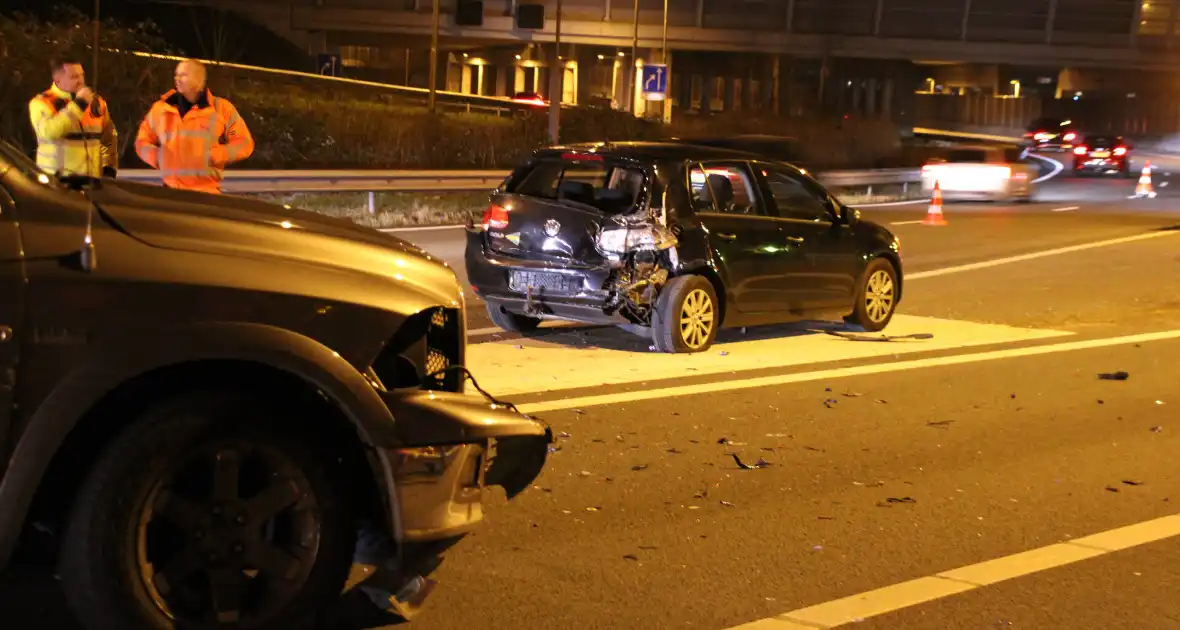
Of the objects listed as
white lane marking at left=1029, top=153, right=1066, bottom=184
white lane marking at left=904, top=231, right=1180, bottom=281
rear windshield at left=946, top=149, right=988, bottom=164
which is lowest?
white lane marking at left=1029, top=153, right=1066, bottom=184

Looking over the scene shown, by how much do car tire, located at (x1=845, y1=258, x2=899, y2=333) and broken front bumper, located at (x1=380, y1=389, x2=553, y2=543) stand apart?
25.8ft

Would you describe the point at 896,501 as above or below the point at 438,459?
below

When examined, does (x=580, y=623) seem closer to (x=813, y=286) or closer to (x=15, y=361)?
(x=15, y=361)

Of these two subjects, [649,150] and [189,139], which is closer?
[189,139]

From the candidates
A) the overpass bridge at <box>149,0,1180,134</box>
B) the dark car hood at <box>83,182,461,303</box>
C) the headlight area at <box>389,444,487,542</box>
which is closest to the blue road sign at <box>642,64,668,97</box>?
the overpass bridge at <box>149,0,1180,134</box>

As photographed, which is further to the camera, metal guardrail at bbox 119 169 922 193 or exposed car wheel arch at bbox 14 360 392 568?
metal guardrail at bbox 119 169 922 193

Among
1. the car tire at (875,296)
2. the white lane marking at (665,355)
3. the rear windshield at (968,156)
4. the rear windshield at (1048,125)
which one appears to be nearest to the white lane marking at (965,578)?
the white lane marking at (665,355)

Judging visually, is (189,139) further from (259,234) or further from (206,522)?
(206,522)

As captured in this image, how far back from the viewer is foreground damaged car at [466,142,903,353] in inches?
424

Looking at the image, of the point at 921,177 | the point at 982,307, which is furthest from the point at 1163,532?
the point at 921,177

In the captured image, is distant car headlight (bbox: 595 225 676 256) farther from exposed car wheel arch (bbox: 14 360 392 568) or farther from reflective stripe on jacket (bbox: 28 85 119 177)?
exposed car wheel arch (bbox: 14 360 392 568)

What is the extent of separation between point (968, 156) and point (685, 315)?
2172cm

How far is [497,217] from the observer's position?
36.4ft

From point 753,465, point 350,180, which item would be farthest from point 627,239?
point 350,180
